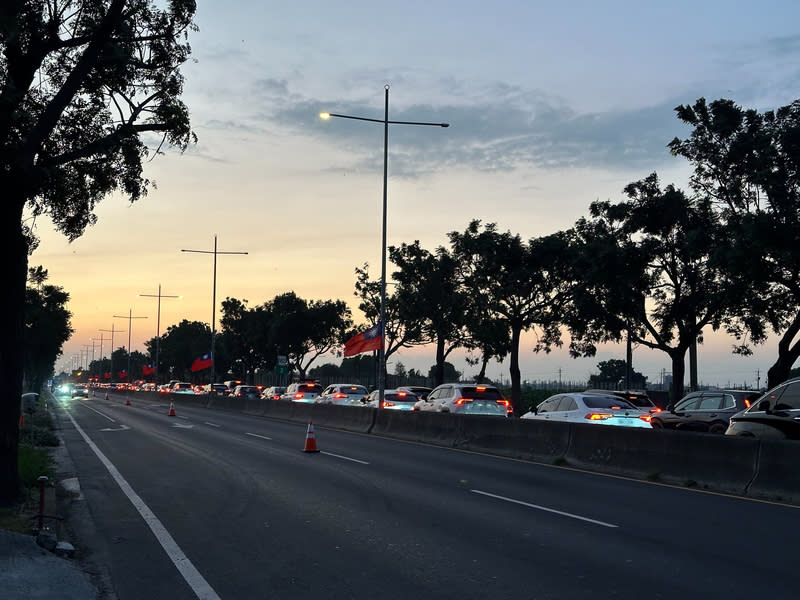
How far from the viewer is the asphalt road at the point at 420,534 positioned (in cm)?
736

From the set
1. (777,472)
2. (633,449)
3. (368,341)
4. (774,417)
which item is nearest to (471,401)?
(368,341)

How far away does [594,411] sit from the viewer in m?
21.2

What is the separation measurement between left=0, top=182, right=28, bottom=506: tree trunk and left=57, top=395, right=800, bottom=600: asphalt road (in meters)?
1.34

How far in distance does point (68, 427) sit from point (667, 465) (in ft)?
77.4

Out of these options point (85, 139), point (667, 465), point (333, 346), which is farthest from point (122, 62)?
point (333, 346)

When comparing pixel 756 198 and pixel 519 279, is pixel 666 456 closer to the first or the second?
pixel 756 198

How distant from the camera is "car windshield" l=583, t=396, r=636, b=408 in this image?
70.4 feet

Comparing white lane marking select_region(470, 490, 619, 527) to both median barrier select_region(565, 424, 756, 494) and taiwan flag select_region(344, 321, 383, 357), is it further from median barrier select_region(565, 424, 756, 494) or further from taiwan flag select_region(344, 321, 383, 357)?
taiwan flag select_region(344, 321, 383, 357)

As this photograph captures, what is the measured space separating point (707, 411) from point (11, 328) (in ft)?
60.4

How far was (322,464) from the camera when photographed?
17.3 metres

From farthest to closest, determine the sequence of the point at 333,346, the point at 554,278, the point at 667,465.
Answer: the point at 333,346
the point at 554,278
the point at 667,465

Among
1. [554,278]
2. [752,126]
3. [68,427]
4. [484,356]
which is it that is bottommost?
[68,427]

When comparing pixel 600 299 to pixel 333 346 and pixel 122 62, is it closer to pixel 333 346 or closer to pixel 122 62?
pixel 122 62

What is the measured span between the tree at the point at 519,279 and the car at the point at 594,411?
2545 centimetres
